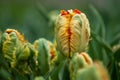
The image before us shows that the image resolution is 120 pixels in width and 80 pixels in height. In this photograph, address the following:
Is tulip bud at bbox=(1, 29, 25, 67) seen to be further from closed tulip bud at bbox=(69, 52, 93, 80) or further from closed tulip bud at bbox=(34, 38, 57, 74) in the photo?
closed tulip bud at bbox=(69, 52, 93, 80)

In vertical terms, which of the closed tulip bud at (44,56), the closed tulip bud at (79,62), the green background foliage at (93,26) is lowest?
the closed tulip bud at (79,62)

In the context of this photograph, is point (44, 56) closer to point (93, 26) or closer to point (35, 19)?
point (93, 26)

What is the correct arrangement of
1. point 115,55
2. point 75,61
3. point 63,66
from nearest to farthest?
point 75,61 < point 63,66 < point 115,55

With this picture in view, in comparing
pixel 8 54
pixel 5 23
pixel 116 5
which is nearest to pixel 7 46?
pixel 8 54

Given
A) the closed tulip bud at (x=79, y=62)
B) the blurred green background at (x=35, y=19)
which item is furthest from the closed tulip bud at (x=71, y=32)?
the blurred green background at (x=35, y=19)

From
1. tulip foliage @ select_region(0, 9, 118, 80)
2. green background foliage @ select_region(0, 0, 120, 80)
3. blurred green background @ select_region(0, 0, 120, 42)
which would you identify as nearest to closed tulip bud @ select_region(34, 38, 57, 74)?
tulip foliage @ select_region(0, 9, 118, 80)

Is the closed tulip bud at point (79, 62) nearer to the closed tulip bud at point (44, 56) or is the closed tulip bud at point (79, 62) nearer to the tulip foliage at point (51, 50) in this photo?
the tulip foliage at point (51, 50)

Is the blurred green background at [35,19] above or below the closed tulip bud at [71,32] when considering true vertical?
above

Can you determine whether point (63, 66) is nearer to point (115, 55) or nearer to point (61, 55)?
point (61, 55)

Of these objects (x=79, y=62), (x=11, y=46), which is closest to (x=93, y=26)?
(x=11, y=46)

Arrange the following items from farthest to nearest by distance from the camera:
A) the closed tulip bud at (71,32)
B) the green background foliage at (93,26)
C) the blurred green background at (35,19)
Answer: the blurred green background at (35,19) → the green background foliage at (93,26) → the closed tulip bud at (71,32)
